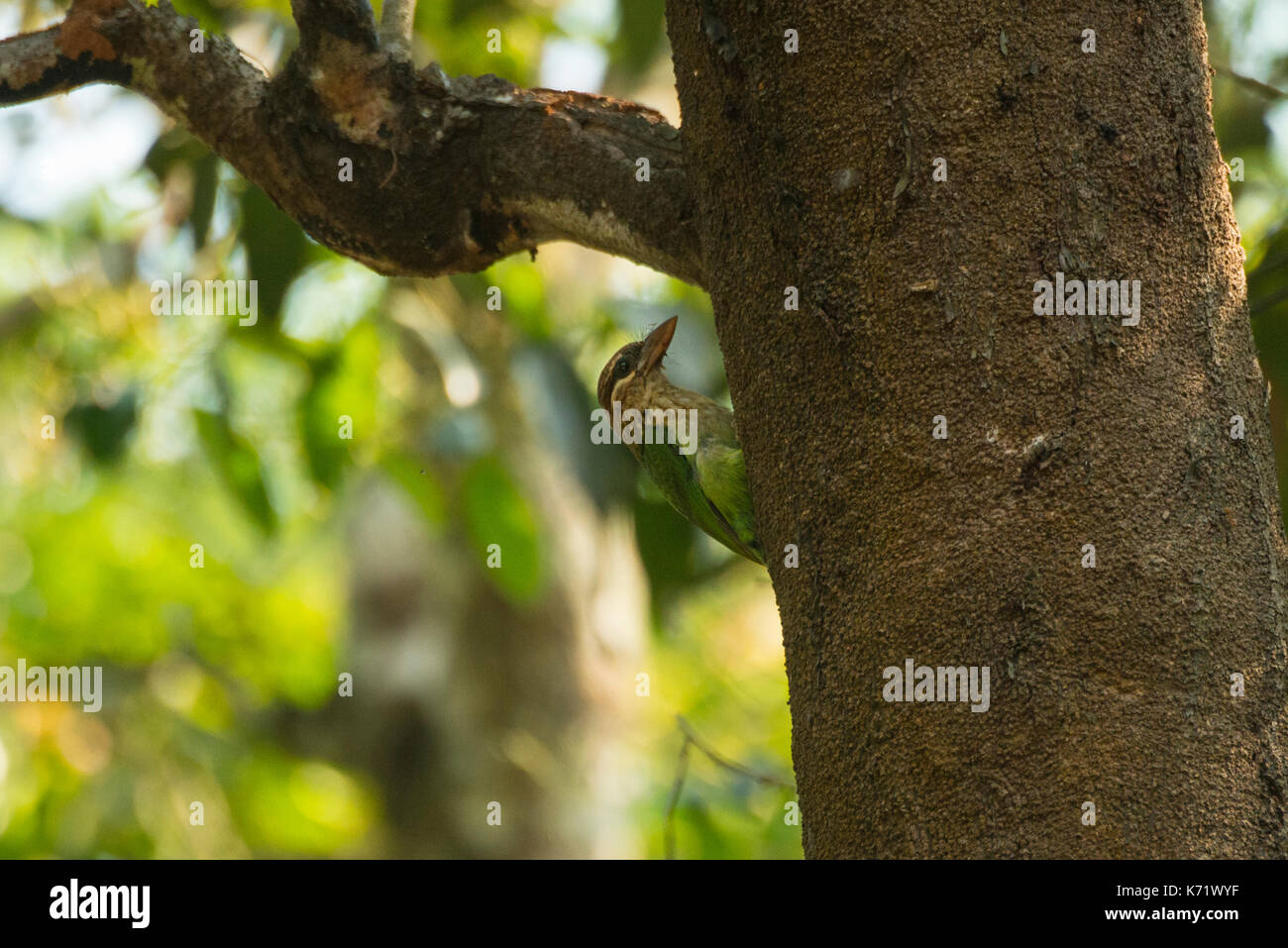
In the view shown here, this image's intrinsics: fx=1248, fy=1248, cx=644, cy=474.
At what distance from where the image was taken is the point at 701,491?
354 cm

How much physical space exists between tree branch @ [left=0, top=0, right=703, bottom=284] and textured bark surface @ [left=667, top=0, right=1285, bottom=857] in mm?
481

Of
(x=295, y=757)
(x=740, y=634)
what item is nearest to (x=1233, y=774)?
(x=740, y=634)

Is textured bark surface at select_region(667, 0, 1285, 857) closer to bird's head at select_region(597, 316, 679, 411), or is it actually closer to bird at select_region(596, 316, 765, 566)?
bird at select_region(596, 316, 765, 566)

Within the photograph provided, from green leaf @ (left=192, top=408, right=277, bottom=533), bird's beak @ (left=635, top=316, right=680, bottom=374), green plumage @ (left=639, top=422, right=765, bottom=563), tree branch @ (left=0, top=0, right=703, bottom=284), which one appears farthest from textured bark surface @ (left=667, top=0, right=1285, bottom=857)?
green leaf @ (left=192, top=408, right=277, bottom=533)

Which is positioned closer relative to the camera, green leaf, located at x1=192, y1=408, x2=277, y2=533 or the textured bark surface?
the textured bark surface

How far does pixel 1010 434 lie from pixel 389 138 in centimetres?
136

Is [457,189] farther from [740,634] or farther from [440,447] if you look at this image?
[740,634]

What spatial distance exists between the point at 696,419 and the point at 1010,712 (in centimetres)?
220

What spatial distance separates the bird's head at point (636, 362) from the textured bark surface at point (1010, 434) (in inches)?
86.5

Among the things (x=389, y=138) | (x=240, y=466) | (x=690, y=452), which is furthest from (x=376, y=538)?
(x=389, y=138)

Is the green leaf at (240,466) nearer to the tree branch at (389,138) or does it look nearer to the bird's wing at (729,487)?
the bird's wing at (729,487)

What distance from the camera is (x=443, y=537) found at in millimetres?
8750

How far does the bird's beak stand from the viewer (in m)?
3.98

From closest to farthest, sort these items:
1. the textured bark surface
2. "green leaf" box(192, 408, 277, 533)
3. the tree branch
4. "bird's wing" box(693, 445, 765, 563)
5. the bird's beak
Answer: the textured bark surface
the tree branch
"bird's wing" box(693, 445, 765, 563)
the bird's beak
"green leaf" box(192, 408, 277, 533)
